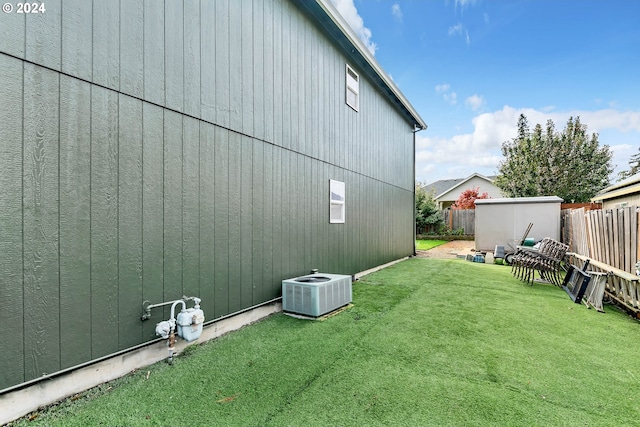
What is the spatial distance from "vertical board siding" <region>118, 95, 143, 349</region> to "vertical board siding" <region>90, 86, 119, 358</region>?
0.04m

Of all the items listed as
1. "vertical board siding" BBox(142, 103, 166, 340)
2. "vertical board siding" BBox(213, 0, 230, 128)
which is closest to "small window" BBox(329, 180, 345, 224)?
"vertical board siding" BBox(213, 0, 230, 128)

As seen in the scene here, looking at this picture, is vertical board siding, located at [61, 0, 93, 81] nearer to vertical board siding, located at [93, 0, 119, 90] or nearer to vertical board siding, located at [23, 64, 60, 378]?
vertical board siding, located at [93, 0, 119, 90]

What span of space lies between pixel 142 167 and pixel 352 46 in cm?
513

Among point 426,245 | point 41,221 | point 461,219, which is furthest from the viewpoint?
→ point 461,219

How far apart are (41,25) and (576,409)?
438cm

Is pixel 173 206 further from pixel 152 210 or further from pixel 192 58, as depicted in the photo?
pixel 192 58

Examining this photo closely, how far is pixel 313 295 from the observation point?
3670 mm

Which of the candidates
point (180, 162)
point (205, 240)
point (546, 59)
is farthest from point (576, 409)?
point (546, 59)

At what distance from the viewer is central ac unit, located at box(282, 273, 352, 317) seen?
3.67 meters

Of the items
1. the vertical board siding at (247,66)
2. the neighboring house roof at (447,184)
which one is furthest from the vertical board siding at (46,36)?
the neighboring house roof at (447,184)

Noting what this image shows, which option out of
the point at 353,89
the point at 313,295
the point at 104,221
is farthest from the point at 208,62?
the point at 353,89

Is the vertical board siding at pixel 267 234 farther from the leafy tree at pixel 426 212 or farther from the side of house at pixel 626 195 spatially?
the leafy tree at pixel 426 212

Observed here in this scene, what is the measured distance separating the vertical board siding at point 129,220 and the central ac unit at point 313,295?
187 cm

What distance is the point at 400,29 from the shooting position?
10.6 m
